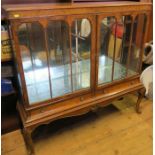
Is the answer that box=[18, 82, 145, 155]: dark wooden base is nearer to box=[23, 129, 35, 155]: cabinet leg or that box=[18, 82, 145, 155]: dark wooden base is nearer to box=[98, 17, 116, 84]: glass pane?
box=[23, 129, 35, 155]: cabinet leg

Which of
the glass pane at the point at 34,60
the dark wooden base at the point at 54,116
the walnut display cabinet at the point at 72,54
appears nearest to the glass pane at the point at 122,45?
the walnut display cabinet at the point at 72,54

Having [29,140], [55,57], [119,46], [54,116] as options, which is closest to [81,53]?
[55,57]

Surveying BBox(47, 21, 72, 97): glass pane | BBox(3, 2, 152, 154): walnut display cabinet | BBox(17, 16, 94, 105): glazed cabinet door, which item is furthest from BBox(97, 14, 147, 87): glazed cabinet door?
BBox(47, 21, 72, 97): glass pane

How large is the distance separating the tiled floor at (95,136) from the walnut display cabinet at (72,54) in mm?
230

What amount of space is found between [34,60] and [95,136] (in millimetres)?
899

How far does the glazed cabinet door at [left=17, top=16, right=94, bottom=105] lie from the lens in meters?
1.19

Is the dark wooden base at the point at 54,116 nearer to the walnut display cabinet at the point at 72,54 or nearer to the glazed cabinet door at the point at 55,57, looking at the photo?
the walnut display cabinet at the point at 72,54

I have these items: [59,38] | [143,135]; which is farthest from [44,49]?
[143,135]

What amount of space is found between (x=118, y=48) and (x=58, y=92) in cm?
63

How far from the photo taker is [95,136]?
1.68 meters

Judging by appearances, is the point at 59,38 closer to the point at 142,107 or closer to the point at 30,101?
the point at 30,101

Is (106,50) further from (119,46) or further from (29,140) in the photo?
(29,140)

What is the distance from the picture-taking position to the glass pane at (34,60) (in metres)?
1.17

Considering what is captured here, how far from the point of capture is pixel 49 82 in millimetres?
1358
